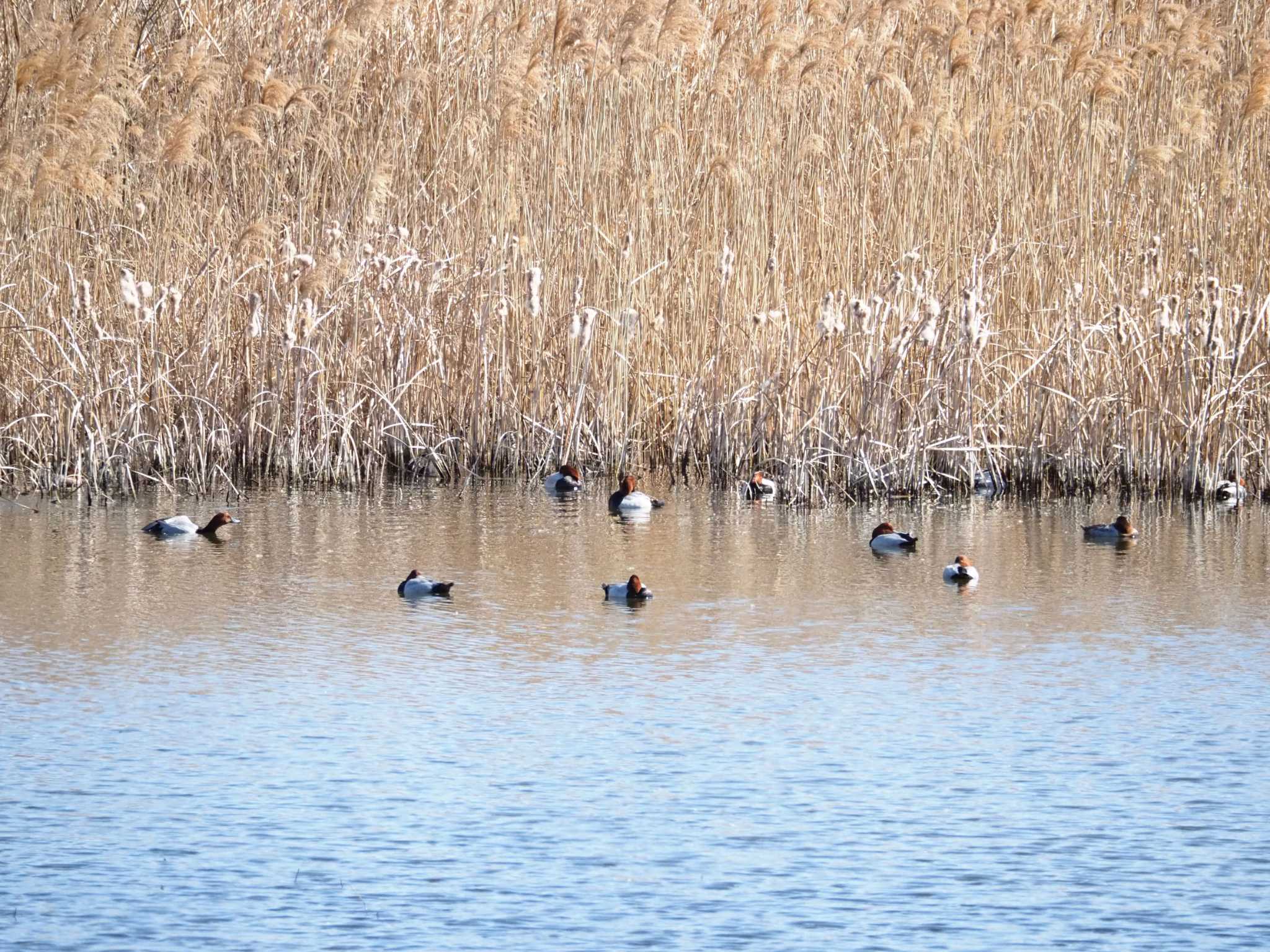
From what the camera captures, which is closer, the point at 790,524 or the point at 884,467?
the point at 790,524

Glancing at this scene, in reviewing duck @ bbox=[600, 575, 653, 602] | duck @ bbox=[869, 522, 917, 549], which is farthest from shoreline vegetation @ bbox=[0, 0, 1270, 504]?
duck @ bbox=[600, 575, 653, 602]

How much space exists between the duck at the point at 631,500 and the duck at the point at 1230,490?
2409 mm

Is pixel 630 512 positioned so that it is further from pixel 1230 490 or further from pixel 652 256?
pixel 1230 490

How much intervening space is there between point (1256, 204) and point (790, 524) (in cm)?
317

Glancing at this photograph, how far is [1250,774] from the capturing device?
13.9 ft

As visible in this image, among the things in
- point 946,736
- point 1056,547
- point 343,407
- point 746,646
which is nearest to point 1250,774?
point 946,736

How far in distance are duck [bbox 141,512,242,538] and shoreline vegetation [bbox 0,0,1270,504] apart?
104 centimetres

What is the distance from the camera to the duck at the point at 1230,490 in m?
8.52

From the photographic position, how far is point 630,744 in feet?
14.6

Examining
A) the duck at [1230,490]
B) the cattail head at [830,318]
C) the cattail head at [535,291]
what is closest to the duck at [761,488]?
the cattail head at [830,318]

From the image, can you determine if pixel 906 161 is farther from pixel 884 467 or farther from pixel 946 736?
pixel 946 736

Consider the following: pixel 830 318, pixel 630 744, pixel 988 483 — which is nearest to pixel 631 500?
pixel 830 318

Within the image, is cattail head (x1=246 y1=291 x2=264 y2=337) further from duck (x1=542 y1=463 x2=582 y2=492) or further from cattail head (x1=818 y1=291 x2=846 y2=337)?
cattail head (x1=818 y1=291 x2=846 y2=337)

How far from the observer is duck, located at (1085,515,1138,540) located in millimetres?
7523
